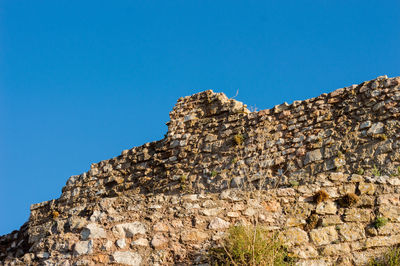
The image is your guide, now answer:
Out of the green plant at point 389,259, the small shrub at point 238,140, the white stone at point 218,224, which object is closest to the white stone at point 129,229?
the white stone at point 218,224

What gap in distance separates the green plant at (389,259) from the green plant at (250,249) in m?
0.88

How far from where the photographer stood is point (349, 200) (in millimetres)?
5781

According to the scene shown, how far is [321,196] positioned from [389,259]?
3.56ft

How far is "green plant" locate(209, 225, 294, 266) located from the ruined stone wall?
0.60 feet

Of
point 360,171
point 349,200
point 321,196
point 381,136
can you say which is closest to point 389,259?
point 349,200

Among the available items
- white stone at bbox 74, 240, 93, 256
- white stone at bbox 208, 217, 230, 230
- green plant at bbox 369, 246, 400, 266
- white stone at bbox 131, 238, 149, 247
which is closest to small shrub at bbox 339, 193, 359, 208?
green plant at bbox 369, 246, 400, 266

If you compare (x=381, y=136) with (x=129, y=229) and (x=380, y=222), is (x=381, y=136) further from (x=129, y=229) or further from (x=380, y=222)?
(x=129, y=229)

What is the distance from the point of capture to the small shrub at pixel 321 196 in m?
5.84

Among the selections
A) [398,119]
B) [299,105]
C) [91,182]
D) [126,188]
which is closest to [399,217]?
[398,119]

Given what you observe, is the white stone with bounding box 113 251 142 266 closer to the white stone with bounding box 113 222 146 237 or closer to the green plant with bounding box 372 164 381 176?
the white stone with bounding box 113 222 146 237

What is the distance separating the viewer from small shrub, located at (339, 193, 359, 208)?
5.78 metres

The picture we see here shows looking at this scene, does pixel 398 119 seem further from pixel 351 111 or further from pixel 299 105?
pixel 299 105

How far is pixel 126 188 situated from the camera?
11.0 m

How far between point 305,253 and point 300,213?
597 millimetres
